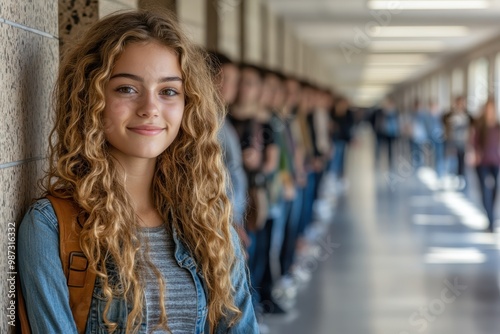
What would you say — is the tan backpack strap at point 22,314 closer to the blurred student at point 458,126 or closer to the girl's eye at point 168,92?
the girl's eye at point 168,92

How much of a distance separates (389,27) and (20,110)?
17.0 m

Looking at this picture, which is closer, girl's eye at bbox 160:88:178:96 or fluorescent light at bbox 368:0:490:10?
girl's eye at bbox 160:88:178:96

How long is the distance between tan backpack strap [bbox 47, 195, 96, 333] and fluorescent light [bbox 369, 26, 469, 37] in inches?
657

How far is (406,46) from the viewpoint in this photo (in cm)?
2395

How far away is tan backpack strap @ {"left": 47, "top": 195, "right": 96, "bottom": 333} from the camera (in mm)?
1897

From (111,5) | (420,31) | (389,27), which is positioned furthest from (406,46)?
(111,5)

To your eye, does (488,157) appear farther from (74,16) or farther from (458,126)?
(74,16)

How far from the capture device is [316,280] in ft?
28.7

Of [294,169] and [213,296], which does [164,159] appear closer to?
[213,296]

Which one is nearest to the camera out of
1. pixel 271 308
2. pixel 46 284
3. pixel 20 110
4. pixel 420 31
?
pixel 46 284

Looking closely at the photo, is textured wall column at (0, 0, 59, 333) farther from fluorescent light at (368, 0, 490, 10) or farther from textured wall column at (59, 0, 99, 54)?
fluorescent light at (368, 0, 490, 10)

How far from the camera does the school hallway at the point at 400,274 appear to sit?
22.5 ft

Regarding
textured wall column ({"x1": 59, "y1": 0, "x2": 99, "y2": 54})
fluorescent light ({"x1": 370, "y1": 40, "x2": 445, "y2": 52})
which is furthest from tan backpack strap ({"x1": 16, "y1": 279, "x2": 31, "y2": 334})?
fluorescent light ({"x1": 370, "y1": 40, "x2": 445, "y2": 52})

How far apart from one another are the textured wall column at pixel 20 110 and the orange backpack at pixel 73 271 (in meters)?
0.09
